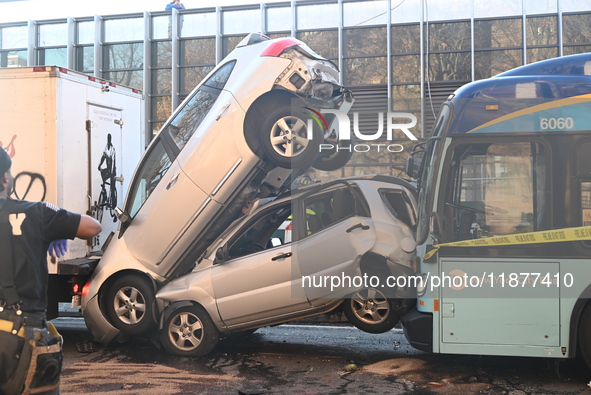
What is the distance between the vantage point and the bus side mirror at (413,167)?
7.25 metres

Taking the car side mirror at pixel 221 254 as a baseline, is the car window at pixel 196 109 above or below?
above

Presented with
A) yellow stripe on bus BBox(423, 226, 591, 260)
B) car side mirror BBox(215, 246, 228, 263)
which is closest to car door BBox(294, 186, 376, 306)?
car side mirror BBox(215, 246, 228, 263)

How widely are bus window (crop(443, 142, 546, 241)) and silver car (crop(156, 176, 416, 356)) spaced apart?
2.43 feet

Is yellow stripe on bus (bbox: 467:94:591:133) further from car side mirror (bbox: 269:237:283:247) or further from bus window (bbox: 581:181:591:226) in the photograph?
car side mirror (bbox: 269:237:283:247)

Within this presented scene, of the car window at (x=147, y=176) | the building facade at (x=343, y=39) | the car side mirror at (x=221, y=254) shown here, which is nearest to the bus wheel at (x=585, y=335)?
the car side mirror at (x=221, y=254)

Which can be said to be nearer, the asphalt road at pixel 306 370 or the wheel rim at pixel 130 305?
the asphalt road at pixel 306 370

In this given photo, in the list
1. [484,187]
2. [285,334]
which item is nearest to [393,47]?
[285,334]

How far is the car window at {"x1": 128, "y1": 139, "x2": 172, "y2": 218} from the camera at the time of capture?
799cm

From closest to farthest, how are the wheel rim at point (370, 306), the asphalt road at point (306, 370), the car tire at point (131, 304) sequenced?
the asphalt road at point (306, 370) < the wheel rim at point (370, 306) < the car tire at point (131, 304)

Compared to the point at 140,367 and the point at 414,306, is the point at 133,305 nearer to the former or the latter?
the point at 140,367

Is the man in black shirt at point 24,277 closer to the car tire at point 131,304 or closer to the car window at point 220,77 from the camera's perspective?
the car tire at point 131,304

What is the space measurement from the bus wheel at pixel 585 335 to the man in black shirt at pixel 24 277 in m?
4.54

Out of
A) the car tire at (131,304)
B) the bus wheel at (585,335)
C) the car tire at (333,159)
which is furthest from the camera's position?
the car tire at (131,304)

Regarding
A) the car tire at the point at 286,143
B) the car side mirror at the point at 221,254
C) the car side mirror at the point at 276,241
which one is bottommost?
the car side mirror at the point at 221,254
